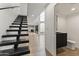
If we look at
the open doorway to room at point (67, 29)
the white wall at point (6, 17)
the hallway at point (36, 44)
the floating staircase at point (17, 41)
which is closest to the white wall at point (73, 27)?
the open doorway to room at point (67, 29)

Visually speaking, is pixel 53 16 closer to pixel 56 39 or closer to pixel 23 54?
pixel 56 39

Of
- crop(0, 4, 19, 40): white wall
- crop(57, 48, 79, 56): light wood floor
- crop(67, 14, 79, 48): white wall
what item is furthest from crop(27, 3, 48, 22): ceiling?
crop(57, 48, 79, 56): light wood floor

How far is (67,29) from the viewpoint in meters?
1.86

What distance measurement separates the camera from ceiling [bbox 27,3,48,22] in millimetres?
1834

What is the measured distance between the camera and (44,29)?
1.90 m

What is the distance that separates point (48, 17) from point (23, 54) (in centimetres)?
90

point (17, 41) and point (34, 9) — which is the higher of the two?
point (34, 9)

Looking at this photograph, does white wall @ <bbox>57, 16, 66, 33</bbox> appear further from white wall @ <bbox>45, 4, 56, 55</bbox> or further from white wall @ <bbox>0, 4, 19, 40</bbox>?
white wall @ <bbox>0, 4, 19, 40</bbox>

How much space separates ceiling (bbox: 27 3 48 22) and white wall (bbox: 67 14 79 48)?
568 mm

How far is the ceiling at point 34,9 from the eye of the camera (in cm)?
183

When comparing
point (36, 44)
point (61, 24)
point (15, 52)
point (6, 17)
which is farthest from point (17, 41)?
point (61, 24)

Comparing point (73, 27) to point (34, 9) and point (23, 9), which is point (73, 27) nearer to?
point (34, 9)

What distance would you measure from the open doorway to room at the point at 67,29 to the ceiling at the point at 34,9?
30 centimetres

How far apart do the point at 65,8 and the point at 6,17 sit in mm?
1169
